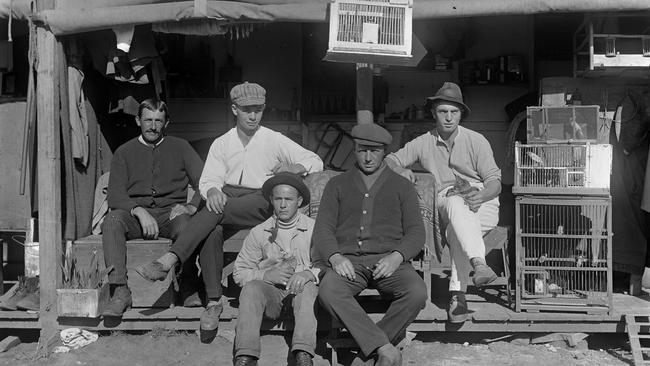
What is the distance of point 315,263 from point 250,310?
65cm

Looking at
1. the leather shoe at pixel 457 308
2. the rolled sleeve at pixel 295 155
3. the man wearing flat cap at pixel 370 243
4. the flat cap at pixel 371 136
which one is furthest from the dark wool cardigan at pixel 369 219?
the rolled sleeve at pixel 295 155

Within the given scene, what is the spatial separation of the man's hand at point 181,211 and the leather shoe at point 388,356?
2178 millimetres

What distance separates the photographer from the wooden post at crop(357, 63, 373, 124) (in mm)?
6598

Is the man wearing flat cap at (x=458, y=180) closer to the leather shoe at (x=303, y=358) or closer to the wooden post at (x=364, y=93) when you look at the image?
the wooden post at (x=364, y=93)

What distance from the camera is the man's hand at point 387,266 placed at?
5496 millimetres

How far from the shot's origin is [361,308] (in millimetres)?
5484

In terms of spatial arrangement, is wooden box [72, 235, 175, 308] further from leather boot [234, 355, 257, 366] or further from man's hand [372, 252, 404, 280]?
man's hand [372, 252, 404, 280]

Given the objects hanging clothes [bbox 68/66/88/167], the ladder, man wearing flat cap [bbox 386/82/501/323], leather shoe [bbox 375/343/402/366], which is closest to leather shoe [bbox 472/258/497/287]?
man wearing flat cap [bbox 386/82/501/323]

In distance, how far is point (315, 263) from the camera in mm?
5832

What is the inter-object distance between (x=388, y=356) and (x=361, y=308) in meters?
0.44

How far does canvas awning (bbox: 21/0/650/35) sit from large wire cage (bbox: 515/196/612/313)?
1525mm

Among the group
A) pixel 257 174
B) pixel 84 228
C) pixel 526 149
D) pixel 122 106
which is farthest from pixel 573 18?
pixel 84 228

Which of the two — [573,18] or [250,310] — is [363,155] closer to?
[250,310]

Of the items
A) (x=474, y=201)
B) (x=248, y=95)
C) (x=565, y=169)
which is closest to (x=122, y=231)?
(x=248, y=95)
